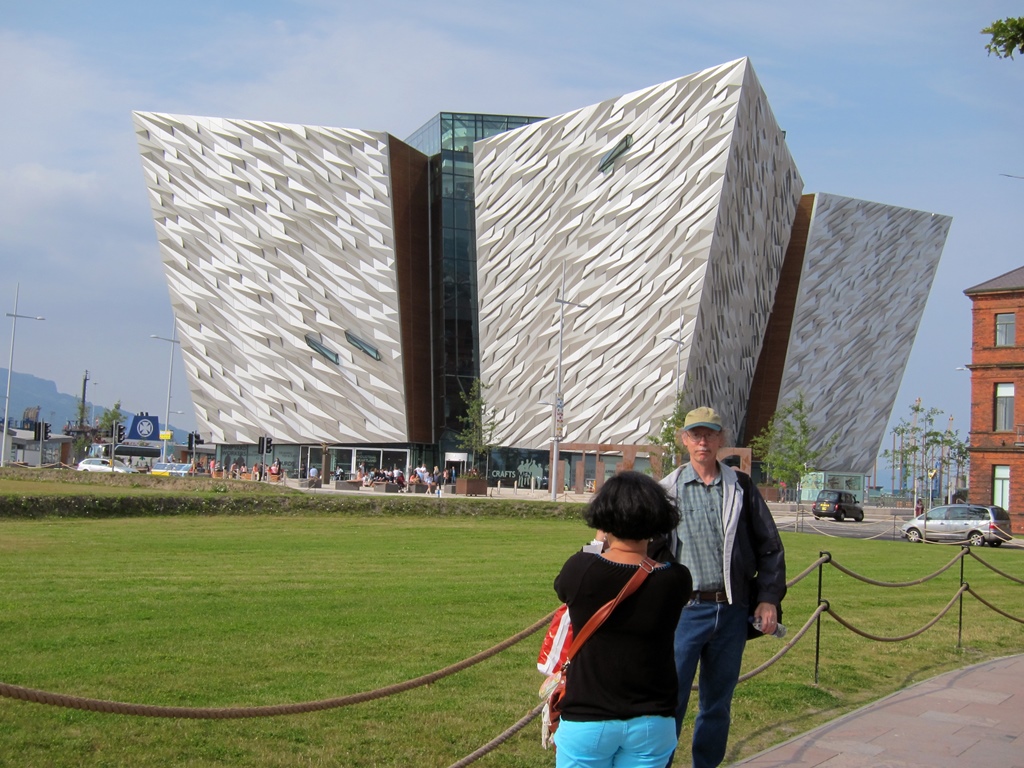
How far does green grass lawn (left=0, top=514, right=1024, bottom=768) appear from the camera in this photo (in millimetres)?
6137

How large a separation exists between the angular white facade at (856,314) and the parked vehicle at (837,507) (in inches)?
448

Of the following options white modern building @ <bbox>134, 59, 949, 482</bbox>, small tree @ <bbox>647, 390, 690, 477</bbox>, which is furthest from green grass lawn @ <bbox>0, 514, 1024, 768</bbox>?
white modern building @ <bbox>134, 59, 949, 482</bbox>

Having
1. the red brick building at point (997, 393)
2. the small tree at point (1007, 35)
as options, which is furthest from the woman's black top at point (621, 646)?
the red brick building at point (997, 393)

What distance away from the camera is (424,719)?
6.74 m

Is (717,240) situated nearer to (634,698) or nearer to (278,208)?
(278,208)

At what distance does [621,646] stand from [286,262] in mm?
54271

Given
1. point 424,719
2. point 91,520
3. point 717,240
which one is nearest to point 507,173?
point 717,240

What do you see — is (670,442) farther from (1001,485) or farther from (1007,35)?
(1007,35)

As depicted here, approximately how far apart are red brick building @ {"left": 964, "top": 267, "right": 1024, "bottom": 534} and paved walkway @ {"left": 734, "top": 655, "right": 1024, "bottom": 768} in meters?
36.9

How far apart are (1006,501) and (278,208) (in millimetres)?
38635

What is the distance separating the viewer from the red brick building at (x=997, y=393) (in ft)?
138

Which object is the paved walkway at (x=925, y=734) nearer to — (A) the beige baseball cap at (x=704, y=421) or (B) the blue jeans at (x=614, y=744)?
(A) the beige baseball cap at (x=704, y=421)

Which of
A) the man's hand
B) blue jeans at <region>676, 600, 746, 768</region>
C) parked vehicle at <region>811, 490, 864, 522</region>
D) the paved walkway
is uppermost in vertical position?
the man's hand

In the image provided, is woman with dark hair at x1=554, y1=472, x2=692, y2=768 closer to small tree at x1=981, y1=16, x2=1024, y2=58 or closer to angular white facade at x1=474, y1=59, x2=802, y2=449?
small tree at x1=981, y1=16, x2=1024, y2=58
